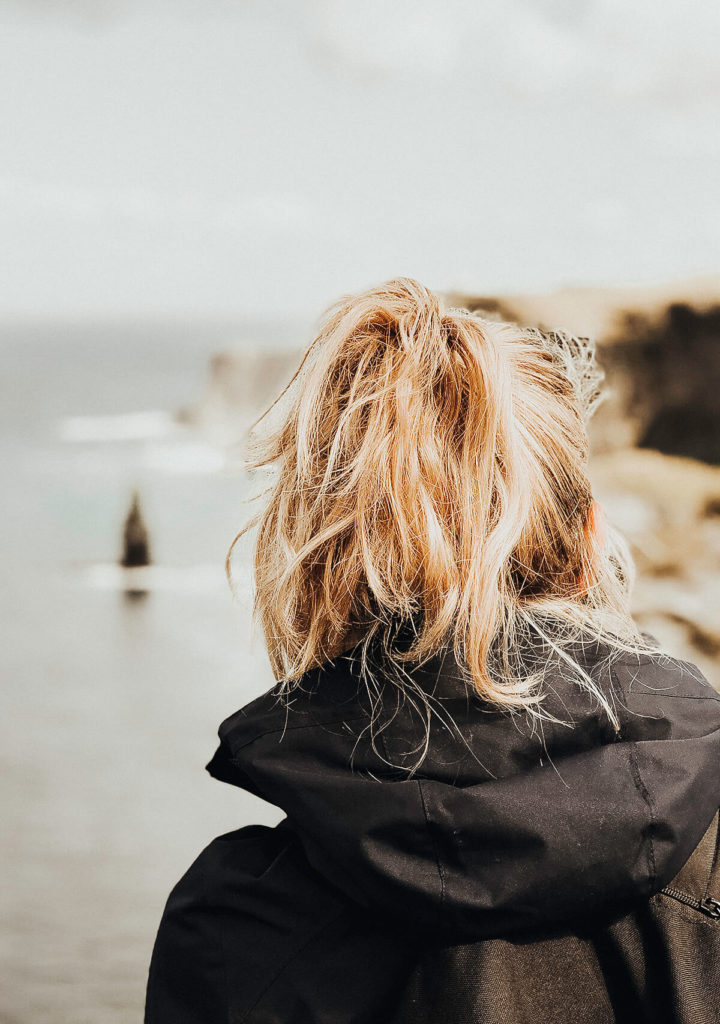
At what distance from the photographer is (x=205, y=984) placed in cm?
71

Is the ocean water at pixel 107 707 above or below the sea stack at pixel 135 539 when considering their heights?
below

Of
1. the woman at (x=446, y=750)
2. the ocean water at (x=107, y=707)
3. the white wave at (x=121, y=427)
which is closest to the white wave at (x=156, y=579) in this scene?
the ocean water at (x=107, y=707)

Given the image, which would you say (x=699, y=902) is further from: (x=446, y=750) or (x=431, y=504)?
(x=431, y=504)

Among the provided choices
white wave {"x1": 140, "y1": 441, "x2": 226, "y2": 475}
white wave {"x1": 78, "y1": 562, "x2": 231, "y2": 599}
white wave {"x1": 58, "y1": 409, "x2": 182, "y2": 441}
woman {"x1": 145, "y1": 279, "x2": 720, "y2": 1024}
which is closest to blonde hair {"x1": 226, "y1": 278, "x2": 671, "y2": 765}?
woman {"x1": 145, "y1": 279, "x2": 720, "y2": 1024}

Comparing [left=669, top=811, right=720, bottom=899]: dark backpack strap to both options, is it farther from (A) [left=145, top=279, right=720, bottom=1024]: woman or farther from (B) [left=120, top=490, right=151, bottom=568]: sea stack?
(B) [left=120, top=490, right=151, bottom=568]: sea stack

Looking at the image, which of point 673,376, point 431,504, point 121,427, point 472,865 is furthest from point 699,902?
point 121,427

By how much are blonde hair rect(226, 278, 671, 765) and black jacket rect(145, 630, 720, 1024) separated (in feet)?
0.10

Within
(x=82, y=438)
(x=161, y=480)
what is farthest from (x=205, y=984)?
(x=82, y=438)

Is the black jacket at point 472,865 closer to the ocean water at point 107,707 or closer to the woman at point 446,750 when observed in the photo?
the woman at point 446,750

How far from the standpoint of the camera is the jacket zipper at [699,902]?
66cm

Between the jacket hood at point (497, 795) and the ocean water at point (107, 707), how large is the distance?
9.5 inches

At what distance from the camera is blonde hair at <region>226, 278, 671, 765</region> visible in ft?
2.16

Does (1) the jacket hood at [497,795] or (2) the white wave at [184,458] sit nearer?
(1) the jacket hood at [497,795]

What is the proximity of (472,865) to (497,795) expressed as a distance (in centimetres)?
5
